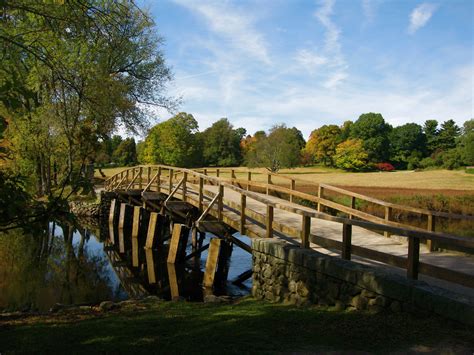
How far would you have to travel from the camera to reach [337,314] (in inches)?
225

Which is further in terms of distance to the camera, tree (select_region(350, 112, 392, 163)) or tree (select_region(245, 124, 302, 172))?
tree (select_region(350, 112, 392, 163))

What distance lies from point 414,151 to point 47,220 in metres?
75.4

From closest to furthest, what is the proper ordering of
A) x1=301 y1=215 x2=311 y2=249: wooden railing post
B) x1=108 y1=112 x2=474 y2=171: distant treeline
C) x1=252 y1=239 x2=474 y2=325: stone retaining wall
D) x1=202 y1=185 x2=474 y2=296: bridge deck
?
1. x1=252 y1=239 x2=474 y2=325: stone retaining wall
2. x1=202 y1=185 x2=474 y2=296: bridge deck
3. x1=301 y1=215 x2=311 y2=249: wooden railing post
4. x1=108 y1=112 x2=474 y2=171: distant treeline

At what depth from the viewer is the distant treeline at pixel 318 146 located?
199 ft

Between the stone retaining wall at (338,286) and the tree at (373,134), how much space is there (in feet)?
223

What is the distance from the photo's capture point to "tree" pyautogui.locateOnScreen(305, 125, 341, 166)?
79.0 meters

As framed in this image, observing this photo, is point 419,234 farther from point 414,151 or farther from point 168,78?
point 414,151

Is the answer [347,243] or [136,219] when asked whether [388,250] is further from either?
[136,219]

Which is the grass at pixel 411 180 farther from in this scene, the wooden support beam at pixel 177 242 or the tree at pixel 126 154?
the tree at pixel 126 154

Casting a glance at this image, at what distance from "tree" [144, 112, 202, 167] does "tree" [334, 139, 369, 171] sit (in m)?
23.1

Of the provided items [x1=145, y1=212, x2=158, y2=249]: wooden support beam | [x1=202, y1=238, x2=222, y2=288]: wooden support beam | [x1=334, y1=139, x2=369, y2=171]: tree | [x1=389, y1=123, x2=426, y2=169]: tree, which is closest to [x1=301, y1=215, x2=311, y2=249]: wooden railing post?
[x1=202, y1=238, x2=222, y2=288]: wooden support beam

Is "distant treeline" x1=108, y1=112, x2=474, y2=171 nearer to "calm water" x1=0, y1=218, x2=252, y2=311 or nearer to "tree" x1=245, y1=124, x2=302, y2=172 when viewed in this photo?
"tree" x1=245, y1=124, x2=302, y2=172

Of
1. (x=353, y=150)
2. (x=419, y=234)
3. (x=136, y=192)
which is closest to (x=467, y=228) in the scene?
(x=136, y=192)

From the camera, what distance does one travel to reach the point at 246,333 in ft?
17.3
